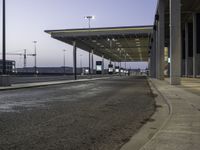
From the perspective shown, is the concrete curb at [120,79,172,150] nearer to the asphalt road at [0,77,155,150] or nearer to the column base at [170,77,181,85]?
the asphalt road at [0,77,155,150]

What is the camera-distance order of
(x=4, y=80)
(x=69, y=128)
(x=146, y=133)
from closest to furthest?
(x=146, y=133) < (x=69, y=128) < (x=4, y=80)

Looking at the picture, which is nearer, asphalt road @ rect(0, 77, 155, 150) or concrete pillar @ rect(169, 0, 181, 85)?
asphalt road @ rect(0, 77, 155, 150)

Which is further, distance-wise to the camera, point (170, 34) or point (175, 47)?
point (170, 34)

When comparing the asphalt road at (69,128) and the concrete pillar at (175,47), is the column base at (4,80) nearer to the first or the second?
the concrete pillar at (175,47)

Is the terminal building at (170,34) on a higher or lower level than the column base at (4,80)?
higher

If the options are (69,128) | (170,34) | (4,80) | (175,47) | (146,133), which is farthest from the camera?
(170,34)

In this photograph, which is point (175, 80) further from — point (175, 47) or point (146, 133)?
point (146, 133)

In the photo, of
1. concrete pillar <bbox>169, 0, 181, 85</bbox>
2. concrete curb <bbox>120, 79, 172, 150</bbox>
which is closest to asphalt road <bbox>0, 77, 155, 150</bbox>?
concrete curb <bbox>120, 79, 172, 150</bbox>

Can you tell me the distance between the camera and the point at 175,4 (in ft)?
119

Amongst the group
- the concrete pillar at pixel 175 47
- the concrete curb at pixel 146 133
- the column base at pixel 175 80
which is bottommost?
the concrete curb at pixel 146 133

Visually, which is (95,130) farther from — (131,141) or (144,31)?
(144,31)

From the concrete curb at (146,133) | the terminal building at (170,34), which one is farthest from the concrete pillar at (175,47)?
the concrete curb at (146,133)

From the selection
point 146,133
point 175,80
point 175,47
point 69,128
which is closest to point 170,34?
point 175,47

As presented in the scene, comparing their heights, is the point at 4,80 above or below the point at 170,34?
below
